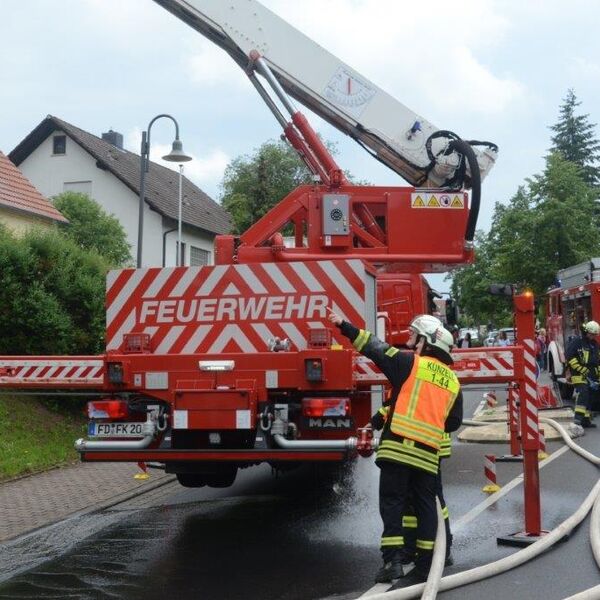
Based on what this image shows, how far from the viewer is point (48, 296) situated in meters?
13.2

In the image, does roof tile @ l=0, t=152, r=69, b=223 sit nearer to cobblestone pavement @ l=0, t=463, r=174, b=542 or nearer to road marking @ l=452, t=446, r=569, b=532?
cobblestone pavement @ l=0, t=463, r=174, b=542

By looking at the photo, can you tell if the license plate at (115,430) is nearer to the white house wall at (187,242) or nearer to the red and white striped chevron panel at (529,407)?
the red and white striped chevron panel at (529,407)

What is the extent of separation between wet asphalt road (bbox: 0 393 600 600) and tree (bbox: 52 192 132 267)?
17.1 metres

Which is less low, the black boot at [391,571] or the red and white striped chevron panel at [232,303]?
the red and white striped chevron panel at [232,303]

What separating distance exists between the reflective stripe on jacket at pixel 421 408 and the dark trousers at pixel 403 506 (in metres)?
0.23

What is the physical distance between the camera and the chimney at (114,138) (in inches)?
1612

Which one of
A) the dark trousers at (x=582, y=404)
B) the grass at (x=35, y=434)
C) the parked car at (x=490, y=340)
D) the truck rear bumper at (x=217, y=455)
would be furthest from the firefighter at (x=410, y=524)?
the parked car at (x=490, y=340)

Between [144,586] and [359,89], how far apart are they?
22.6 feet

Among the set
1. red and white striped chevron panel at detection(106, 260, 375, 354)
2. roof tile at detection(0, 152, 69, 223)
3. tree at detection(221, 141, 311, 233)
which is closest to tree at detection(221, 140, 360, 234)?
tree at detection(221, 141, 311, 233)

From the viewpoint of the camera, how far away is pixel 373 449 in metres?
6.53

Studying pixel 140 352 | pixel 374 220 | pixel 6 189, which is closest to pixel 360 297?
pixel 140 352

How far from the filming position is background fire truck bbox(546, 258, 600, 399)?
725 inches

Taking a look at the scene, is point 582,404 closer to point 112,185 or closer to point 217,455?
point 217,455

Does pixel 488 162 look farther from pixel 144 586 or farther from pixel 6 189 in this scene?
pixel 6 189
